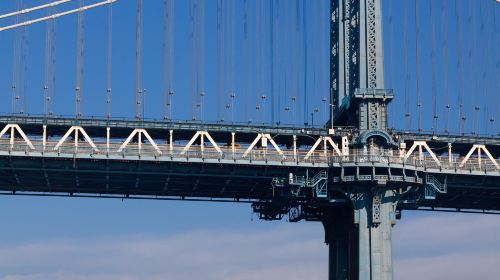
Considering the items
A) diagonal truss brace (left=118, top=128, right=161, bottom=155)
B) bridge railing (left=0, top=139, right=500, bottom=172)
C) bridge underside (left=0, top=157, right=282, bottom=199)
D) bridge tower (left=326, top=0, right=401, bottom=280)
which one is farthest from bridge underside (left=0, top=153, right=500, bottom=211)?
bridge tower (left=326, top=0, right=401, bottom=280)

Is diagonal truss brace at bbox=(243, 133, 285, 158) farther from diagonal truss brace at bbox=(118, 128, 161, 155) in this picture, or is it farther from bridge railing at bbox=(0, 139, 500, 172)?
diagonal truss brace at bbox=(118, 128, 161, 155)

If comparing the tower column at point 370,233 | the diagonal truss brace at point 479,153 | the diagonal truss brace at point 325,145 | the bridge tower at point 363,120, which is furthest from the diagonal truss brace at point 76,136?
the diagonal truss brace at point 479,153

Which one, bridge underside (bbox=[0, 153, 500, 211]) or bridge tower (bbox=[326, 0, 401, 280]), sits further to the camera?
bridge underside (bbox=[0, 153, 500, 211])

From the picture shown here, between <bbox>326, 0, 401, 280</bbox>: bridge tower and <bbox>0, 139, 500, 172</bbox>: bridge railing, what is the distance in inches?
82.1

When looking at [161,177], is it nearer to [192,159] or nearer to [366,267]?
[192,159]

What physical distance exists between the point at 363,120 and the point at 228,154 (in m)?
13.9

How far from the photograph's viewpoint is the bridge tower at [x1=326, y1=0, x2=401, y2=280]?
5049 inches

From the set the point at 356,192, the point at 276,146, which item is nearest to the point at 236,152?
the point at 276,146

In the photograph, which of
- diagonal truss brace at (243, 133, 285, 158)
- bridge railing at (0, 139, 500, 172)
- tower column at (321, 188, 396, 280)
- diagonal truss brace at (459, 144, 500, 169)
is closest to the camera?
bridge railing at (0, 139, 500, 172)

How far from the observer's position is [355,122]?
13488 cm

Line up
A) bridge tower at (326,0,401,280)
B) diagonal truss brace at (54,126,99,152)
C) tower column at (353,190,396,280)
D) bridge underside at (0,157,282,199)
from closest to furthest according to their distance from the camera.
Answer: tower column at (353,190,396,280) → diagonal truss brace at (54,126,99,152) → bridge tower at (326,0,401,280) → bridge underside at (0,157,282,199)

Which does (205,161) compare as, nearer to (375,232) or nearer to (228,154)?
(228,154)

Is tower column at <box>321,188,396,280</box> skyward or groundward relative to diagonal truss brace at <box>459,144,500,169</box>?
groundward

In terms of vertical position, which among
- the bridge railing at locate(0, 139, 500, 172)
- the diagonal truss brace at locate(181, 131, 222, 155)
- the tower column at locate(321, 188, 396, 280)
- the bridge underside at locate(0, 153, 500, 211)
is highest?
the diagonal truss brace at locate(181, 131, 222, 155)
